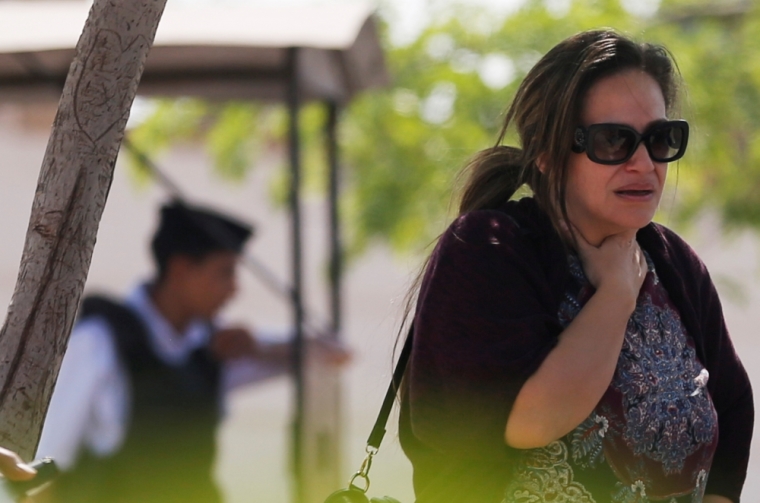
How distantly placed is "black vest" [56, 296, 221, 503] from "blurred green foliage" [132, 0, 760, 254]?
94.3 inches

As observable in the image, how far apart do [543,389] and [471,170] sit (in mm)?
456

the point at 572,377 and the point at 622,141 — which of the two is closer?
the point at 572,377

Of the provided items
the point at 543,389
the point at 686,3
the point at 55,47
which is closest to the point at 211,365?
the point at 55,47

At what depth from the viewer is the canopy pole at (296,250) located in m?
4.11

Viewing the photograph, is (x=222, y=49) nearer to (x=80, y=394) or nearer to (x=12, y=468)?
(x=80, y=394)

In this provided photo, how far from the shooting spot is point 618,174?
1.62 m

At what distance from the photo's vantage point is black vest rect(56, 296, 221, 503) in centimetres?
367

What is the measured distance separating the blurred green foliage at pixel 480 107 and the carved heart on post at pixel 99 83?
4.59 metres

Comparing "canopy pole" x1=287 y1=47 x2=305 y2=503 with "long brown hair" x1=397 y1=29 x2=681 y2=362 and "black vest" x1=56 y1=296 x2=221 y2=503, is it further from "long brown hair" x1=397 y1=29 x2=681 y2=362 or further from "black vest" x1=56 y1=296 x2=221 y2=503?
"long brown hair" x1=397 y1=29 x2=681 y2=362

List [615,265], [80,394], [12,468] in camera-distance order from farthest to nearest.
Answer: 1. [80,394]
2. [615,265]
3. [12,468]

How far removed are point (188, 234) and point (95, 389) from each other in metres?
1.00

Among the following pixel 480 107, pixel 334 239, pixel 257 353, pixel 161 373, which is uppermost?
pixel 480 107

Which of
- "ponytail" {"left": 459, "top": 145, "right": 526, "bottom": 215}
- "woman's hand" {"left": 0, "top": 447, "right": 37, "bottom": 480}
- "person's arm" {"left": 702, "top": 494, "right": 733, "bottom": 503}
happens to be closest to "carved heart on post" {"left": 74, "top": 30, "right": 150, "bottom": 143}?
"woman's hand" {"left": 0, "top": 447, "right": 37, "bottom": 480}

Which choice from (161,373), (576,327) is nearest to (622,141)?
(576,327)
